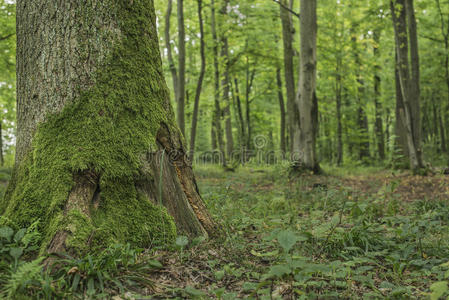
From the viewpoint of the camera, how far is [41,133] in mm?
2629

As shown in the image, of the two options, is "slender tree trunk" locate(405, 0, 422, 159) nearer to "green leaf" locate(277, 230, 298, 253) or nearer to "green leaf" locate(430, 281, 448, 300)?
"green leaf" locate(430, 281, 448, 300)

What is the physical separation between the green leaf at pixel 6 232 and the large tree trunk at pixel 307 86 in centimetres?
749

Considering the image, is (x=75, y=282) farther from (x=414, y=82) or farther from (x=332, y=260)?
(x=414, y=82)

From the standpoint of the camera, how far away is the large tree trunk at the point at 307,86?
8.60 m

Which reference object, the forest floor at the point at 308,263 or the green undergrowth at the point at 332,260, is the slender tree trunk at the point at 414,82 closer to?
the green undergrowth at the point at 332,260

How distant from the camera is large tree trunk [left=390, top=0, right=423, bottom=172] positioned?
8898mm

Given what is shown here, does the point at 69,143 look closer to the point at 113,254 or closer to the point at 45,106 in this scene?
the point at 45,106

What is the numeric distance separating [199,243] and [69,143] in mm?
1411

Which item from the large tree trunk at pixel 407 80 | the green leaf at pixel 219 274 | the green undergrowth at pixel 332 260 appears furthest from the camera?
the large tree trunk at pixel 407 80

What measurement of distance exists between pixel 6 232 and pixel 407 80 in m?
10.3

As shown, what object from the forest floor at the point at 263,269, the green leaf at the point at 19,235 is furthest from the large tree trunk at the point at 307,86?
the green leaf at the point at 19,235

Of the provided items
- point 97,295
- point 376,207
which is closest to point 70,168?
point 97,295

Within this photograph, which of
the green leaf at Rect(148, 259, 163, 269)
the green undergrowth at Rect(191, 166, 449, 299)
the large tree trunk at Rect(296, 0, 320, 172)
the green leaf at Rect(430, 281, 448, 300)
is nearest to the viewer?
the green leaf at Rect(430, 281, 448, 300)

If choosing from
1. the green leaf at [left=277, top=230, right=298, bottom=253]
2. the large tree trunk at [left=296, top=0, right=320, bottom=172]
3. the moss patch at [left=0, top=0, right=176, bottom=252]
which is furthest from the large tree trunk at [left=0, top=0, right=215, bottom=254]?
the large tree trunk at [left=296, top=0, right=320, bottom=172]
